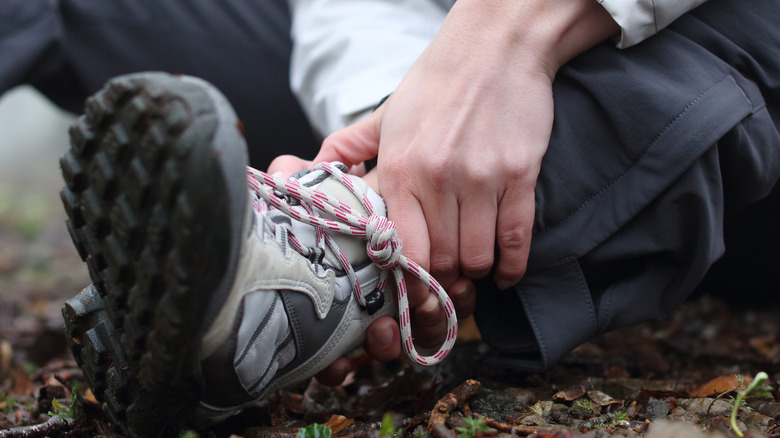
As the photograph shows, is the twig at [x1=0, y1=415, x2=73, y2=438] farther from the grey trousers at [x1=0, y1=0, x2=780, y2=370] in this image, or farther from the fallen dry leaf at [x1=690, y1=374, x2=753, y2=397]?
the fallen dry leaf at [x1=690, y1=374, x2=753, y2=397]

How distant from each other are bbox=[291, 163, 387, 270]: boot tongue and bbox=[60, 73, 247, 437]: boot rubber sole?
1.02 ft

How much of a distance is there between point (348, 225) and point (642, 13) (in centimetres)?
75

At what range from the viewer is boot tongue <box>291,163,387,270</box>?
4.27ft

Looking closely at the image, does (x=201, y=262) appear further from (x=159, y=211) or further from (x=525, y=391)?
(x=525, y=391)

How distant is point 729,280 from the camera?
228 centimetres

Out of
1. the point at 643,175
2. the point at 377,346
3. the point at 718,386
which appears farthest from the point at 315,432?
the point at 718,386

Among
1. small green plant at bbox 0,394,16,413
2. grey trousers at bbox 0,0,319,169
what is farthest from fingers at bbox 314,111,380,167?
grey trousers at bbox 0,0,319,169

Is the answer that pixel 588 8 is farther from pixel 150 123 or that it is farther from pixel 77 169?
pixel 77 169

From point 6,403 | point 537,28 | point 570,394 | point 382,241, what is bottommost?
point 6,403

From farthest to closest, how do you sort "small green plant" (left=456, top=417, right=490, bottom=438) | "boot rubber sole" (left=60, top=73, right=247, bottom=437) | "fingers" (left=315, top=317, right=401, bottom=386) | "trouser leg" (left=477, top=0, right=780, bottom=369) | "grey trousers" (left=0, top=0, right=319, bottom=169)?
1. "grey trousers" (left=0, top=0, right=319, bottom=169)
2. "fingers" (left=315, top=317, right=401, bottom=386)
3. "trouser leg" (left=477, top=0, right=780, bottom=369)
4. "small green plant" (left=456, top=417, right=490, bottom=438)
5. "boot rubber sole" (left=60, top=73, right=247, bottom=437)

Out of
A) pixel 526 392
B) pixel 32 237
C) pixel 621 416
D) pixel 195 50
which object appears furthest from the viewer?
pixel 32 237

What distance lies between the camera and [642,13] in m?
1.31

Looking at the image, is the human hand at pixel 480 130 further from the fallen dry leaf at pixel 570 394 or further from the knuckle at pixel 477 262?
the fallen dry leaf at pixel 570 394

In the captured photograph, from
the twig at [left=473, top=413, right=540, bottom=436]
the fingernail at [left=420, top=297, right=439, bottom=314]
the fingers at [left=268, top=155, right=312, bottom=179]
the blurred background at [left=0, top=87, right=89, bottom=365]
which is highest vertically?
the fingers at [left=268, top=155, right=312, bottom=179]
